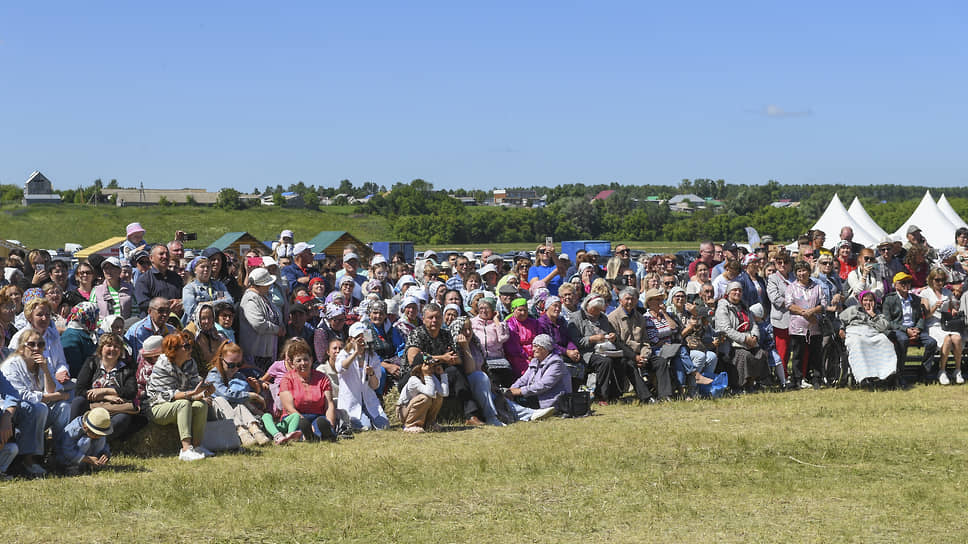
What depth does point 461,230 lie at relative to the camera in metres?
105

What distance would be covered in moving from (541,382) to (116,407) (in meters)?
4.33

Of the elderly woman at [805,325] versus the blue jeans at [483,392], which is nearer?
the blue jeans at [483,392]

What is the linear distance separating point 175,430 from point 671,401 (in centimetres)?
547

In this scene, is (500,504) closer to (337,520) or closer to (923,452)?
(337,520)

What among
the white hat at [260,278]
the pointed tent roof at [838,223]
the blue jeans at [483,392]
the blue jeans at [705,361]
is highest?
the pointed tent roof at [838,223]

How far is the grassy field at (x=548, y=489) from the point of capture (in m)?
6.73

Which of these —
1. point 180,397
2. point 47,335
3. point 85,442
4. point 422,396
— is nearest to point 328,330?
point 422,396

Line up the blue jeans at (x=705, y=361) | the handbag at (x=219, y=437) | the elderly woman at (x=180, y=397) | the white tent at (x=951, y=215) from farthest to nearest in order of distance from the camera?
the white tent at (x=951, y=215)
the blue jeans at (x=705, y=361)
the handbag at (x=219, y=437)
the elderly woman at (x=180, y=397)

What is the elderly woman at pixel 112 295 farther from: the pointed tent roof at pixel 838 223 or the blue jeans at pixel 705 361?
the pointed tent roof at pixel 838 223

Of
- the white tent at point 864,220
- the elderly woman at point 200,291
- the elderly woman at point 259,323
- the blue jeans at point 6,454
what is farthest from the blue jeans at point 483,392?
the white tent at point 864,220

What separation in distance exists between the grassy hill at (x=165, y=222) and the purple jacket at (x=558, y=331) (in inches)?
3434

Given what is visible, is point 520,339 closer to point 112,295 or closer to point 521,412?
point 521,412

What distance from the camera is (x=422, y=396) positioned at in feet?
33.9

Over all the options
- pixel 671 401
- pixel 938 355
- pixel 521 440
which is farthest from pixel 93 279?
pixel 938 355
